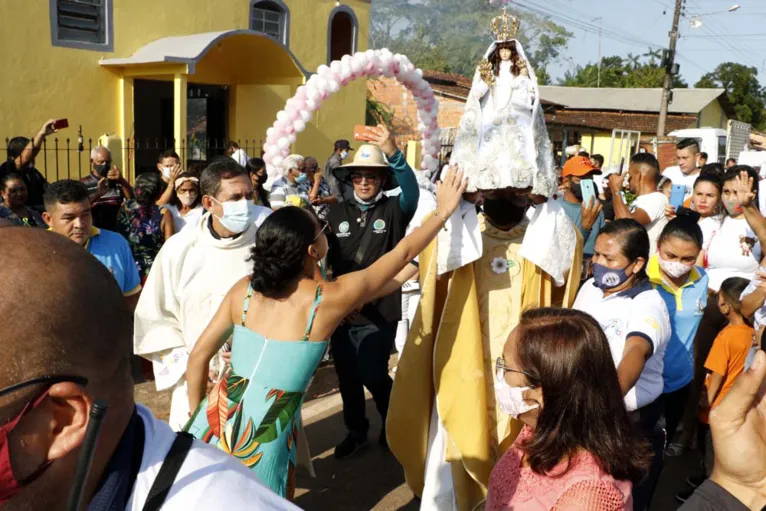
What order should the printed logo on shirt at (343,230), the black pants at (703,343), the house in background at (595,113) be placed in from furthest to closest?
the house in background at (595,113) → the black pants at (703,343) → the printed logo on shirt at (343,230)

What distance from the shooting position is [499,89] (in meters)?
A: 3.47

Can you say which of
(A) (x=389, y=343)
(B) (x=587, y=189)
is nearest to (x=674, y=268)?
(A) (x=389, y=343)

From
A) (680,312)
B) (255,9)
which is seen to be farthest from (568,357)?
(255,9)

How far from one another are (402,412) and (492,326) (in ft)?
2.15

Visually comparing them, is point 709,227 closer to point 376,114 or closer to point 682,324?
point 682,324

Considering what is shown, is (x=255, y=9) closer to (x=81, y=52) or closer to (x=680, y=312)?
(x=81, y=52)

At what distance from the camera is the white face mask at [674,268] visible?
378cm

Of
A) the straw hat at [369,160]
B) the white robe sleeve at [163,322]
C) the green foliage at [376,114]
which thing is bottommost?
the white robe sleeve at [163,322]

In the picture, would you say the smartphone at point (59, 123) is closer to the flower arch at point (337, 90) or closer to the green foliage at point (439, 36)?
the flower arch at point (337, 90)

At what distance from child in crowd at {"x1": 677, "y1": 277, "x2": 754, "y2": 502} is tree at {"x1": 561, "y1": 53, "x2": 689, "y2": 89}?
149 feet

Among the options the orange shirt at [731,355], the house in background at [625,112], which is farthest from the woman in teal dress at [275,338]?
the house in background at [625,112]

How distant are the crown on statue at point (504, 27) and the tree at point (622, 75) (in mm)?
46650

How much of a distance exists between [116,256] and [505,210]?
250 centimetres

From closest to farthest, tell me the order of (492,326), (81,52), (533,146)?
(533,146) < (492,326) < (81,52)
